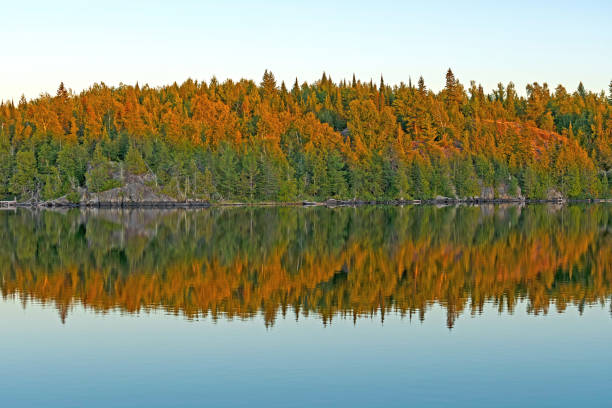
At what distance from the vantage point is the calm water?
2438 cm

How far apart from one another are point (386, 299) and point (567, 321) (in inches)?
388

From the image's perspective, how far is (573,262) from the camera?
184ft

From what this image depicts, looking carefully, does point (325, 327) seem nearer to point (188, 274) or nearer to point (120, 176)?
point (188, 274)

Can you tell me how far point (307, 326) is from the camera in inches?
1329

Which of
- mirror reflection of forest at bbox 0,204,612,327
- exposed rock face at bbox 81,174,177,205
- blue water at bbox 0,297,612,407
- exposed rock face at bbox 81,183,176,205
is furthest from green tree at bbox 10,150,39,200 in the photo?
blue water at bbox 0,297,612,407

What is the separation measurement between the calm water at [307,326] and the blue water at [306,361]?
0.09 meters

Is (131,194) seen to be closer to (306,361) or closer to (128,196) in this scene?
(128,196)

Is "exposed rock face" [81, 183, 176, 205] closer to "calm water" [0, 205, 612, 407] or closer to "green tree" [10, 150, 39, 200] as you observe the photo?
"green tree" [10, 150, 39, 200]

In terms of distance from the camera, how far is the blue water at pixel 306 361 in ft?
77.5

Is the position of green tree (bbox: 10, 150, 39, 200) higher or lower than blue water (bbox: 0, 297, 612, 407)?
higher

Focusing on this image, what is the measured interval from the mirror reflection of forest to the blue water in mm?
2412

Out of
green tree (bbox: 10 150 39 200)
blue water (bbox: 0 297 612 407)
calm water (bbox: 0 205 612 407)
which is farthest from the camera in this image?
green tree (bbox: 10 150 39 200)

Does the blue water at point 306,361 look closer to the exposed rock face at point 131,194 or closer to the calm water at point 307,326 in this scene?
the calm water at point 307,326

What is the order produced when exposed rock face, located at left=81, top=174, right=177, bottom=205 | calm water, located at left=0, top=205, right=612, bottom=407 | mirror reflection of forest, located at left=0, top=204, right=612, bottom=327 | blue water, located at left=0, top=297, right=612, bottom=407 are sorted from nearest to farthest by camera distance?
blue water, located at left=0, top=297, right=612, bottom=407 → calm water, located at left=0, top=205, right=612, bottom=407 → mirror reflection of forest, located at left=0, top=204, right=612, bottom=327 → exposed rock face, located at left=81, top=174, right=177, bottom=205
